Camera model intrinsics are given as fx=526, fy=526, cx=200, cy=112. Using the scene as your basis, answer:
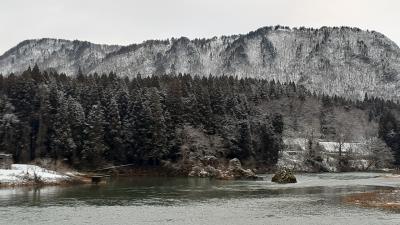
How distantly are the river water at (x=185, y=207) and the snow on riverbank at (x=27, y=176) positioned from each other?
785 centimetres

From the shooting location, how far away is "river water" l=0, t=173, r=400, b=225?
5103cm

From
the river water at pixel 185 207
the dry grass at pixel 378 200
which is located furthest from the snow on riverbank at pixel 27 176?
the dry grass at pixel 378 200

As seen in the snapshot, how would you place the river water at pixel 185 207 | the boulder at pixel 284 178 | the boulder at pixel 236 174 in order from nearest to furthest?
1. the river water at pixel 185 207
2. the boulder at pixel 284 178
3. the boulder at pixel 236 174

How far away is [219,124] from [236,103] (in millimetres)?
11086

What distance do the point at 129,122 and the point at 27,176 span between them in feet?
167

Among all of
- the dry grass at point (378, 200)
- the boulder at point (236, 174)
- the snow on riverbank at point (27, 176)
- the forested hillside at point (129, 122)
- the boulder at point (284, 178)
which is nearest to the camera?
the dry grass at point (378, 200)

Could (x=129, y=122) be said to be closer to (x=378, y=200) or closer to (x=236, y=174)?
(x=236, y=174)

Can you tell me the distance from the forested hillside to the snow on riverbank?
2659 cm

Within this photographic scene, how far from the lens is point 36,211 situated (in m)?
57.3

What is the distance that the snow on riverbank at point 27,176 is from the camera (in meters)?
91.8

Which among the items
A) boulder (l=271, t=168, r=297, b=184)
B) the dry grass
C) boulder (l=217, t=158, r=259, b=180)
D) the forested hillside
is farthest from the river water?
the forested hillside

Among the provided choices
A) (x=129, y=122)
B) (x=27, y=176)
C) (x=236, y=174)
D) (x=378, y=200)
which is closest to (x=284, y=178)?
(x=236, y=174)

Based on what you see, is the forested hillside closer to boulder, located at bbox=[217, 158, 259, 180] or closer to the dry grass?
boulder, located at bbox=[217, 158, 259, 180]

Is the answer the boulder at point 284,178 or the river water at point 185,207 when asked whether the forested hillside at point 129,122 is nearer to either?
the boulder at point 284,178
